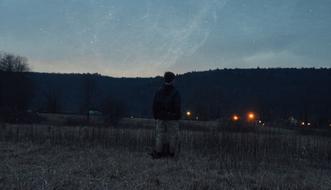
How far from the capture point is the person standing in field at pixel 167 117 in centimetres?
1182

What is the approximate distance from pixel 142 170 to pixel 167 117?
282 cm

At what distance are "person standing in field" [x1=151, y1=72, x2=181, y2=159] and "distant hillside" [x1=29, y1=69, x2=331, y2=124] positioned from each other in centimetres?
7467

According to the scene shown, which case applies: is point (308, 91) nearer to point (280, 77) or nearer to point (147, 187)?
point (280, 77)

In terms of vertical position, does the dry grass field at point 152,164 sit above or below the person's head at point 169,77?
below

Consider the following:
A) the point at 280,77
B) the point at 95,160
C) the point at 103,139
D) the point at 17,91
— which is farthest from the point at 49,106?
the point at 280,77

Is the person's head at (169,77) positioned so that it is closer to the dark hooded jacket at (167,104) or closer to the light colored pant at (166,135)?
the dark hooded jacket at (167,104)

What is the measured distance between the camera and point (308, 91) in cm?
12250

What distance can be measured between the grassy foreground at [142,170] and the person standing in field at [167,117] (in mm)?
438

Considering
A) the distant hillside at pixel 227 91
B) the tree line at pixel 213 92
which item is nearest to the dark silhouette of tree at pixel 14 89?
the tree line at pixel 213 92

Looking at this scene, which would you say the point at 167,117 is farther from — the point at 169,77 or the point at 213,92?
the point at 213,92

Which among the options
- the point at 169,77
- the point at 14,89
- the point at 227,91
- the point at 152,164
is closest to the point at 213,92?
the point at 227,91

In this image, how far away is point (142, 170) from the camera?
9.37 m

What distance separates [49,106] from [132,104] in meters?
68.4

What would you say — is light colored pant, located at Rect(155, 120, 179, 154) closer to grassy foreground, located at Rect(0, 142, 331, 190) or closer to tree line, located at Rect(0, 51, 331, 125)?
grassy foreground, located at Rect(0, 142, 331, 190)
